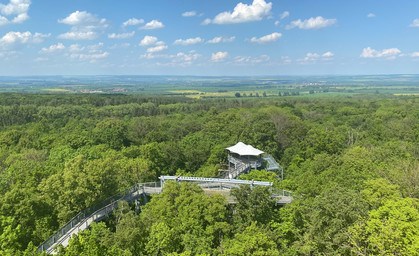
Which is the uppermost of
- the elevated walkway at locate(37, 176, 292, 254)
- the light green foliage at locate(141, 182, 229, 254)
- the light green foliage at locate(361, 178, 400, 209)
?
the light green foliage at locate(361, 178, 400, 209)

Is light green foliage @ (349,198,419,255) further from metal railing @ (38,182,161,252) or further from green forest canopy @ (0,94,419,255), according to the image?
metal railing @ (38,182,161,252)

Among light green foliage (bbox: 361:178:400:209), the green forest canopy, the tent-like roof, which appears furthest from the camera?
the tent-like roof

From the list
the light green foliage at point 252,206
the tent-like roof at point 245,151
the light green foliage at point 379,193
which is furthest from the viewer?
the tent-like roof at point 245,151

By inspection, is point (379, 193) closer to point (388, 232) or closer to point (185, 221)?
point (388, 232)

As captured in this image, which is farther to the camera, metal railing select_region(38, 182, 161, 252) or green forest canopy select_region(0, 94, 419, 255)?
metal railing select_region(38, 182, 161, 252)

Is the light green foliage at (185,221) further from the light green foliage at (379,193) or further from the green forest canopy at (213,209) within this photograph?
the light green foliage at (379,193)

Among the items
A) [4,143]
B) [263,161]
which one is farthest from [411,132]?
Result: [4,143]

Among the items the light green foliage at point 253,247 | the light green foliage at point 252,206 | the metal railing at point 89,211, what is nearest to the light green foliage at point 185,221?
the light green foliage at point 252,206

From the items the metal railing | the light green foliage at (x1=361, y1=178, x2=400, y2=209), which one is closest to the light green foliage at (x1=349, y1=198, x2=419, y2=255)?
the light green foliage at (x1=361, y1=178, x2=400, y2=209)

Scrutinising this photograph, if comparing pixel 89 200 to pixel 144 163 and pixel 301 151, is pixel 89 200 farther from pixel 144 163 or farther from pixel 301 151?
pixel 301 151
